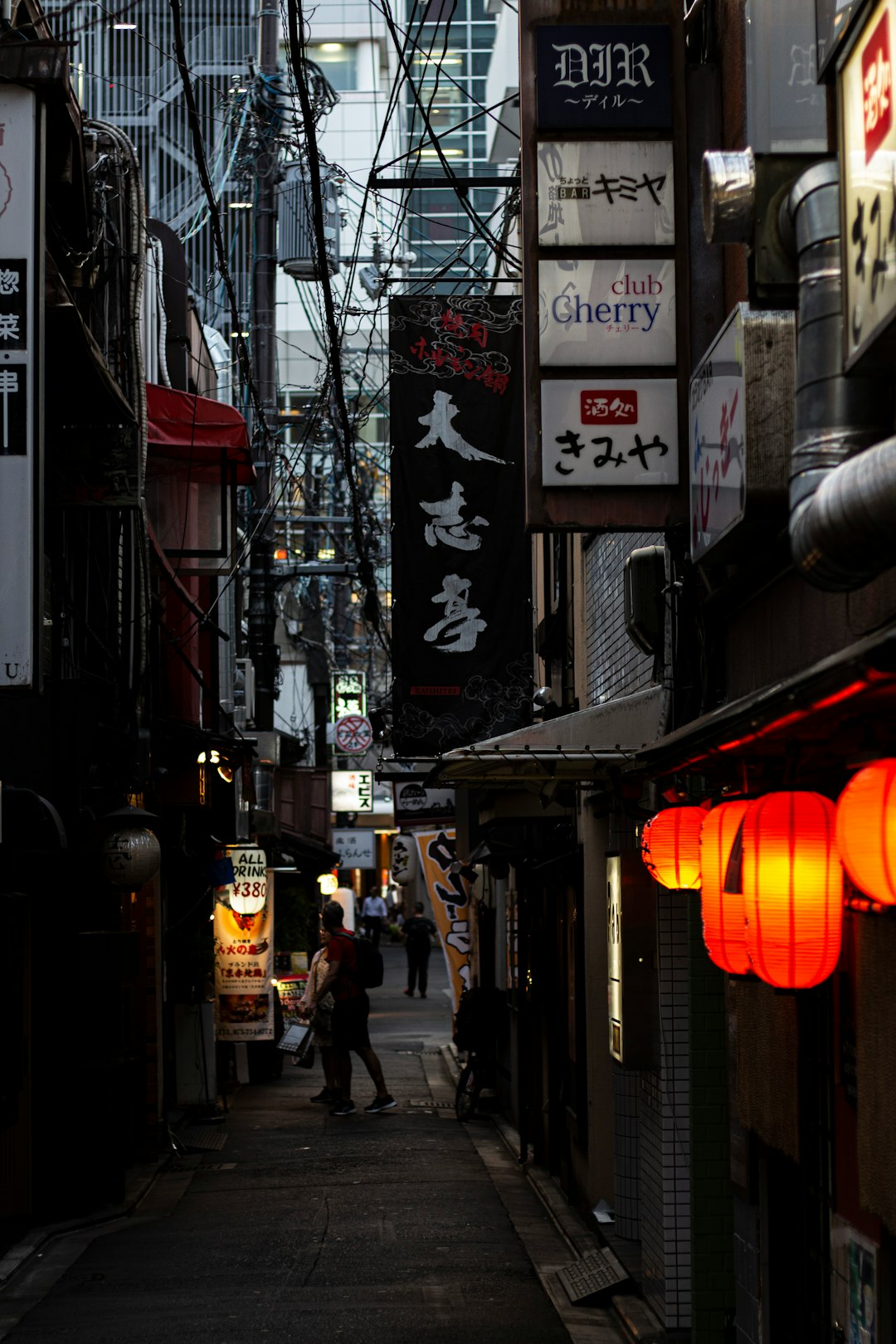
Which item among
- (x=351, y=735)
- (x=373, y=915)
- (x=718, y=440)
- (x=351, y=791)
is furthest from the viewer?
(x=373, y=915)

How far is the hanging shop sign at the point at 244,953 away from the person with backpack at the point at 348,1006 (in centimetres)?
136

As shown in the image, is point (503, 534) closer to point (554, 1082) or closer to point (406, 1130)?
point (554, 1082)

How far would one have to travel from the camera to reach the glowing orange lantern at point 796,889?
20.3 feet

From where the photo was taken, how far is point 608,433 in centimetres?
874

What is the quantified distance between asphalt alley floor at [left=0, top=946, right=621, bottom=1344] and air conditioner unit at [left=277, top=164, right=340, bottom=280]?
13.1 meters

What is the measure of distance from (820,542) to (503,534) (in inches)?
398

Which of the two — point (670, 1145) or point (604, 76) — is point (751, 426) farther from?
point (670, 1145)

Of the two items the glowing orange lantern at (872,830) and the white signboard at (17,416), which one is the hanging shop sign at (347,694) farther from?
the glowing orange lantern at (872,830)

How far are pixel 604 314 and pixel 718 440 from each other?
1.40 m

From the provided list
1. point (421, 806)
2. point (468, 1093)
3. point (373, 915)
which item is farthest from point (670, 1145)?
point (373, 915)

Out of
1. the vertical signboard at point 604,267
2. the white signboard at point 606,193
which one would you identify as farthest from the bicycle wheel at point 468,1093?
the white signboard at point 606,193

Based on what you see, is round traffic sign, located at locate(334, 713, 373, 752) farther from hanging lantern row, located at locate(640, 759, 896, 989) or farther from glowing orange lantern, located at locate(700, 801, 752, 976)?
hanging lantern row, located at locate(640, 759, 896, 989)

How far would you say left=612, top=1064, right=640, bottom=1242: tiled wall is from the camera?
12469 millimetres

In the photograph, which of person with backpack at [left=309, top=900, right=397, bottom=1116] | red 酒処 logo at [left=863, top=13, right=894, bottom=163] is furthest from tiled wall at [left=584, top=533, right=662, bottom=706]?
person with backpack at [left=309, top=900, right=397, bottom=1116]
